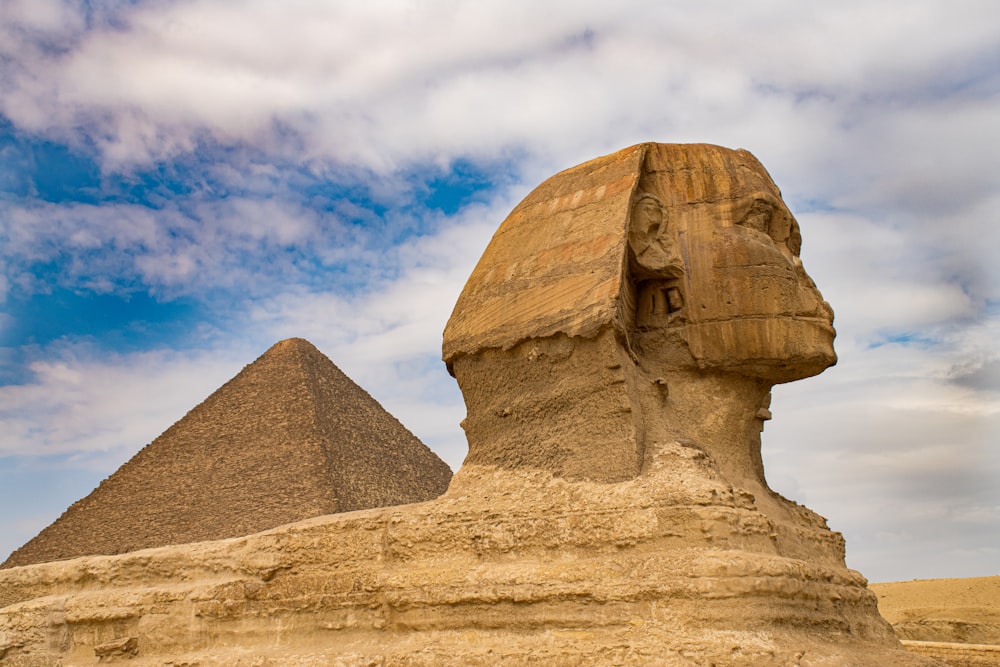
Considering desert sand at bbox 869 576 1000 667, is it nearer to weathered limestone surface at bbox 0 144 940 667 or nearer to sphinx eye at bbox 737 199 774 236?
weathered limestone surface at bbox 0 144 940 667

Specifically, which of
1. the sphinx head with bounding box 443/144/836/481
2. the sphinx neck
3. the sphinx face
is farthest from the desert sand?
the sphinx head with bounding box 443/144/836/481

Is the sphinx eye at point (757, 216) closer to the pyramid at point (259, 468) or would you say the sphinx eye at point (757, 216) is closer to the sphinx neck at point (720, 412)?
the sphinx neck at point (720, 412)

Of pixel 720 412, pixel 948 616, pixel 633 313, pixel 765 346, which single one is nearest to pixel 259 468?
pixel 948 616

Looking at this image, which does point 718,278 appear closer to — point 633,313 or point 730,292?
point 730,292

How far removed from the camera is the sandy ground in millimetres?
12750

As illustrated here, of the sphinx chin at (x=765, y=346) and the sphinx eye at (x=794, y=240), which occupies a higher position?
the sphinx eye at (x=794, y=240)

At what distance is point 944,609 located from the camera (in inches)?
651

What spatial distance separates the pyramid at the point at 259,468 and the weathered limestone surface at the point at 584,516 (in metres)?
68.9

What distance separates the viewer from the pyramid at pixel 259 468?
254ft

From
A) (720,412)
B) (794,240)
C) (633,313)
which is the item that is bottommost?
(720,412)

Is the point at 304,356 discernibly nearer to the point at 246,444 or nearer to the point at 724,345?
the point at 246,444

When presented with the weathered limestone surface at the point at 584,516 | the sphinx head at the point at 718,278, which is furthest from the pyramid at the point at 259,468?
the sphinx head at the point at 718,278

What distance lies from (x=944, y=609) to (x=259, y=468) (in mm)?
68438

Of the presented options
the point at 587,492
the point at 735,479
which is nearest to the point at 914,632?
the point at 735,479
